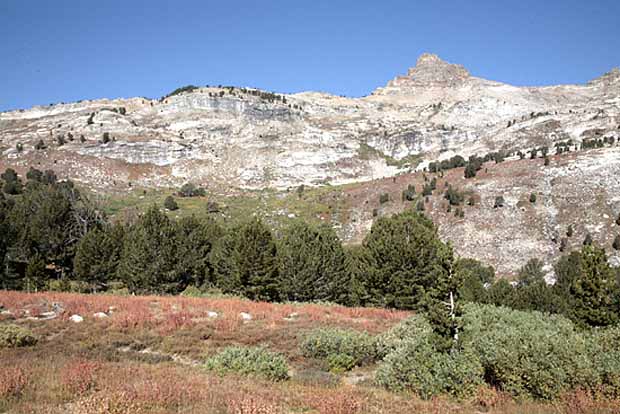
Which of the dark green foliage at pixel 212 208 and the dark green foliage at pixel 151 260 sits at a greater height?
the dark green foliage at pixel 212 208

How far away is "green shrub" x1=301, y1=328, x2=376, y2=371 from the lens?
48.9 ft

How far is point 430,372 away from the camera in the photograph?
11633mm

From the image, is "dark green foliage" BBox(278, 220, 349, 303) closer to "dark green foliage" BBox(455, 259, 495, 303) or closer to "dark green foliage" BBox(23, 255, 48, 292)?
"dark green foliage" BBox(455, 259, 495, 303)

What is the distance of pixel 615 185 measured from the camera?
202 ft

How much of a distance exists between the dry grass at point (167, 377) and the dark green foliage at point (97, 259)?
1668cm

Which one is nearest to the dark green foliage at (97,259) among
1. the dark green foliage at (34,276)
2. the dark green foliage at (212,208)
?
the dark green foliage at (34,276)

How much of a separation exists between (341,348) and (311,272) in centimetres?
1832

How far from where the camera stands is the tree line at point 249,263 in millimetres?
30172

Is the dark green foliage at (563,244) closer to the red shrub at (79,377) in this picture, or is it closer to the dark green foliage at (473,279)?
the dark green foliage at (473,279)

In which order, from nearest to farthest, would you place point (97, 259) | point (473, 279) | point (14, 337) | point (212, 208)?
point (14, 337) < point (473, 279) < point (97, 259) < point (212, 208)

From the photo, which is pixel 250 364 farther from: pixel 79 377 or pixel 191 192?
pixel 191 192

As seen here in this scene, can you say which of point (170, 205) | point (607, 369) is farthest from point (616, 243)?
point (170, 205)

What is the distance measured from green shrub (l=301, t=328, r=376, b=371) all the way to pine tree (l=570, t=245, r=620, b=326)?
1122 centimetres

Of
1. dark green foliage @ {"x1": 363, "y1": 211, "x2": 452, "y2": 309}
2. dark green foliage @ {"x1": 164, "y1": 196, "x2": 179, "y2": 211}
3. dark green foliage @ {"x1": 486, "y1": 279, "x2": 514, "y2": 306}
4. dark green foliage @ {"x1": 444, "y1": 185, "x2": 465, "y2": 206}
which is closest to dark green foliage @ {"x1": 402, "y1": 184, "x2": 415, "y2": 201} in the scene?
dark green foliage @ {"x1": 444, "y1": 185, "x2": 465, "y2": 206}
